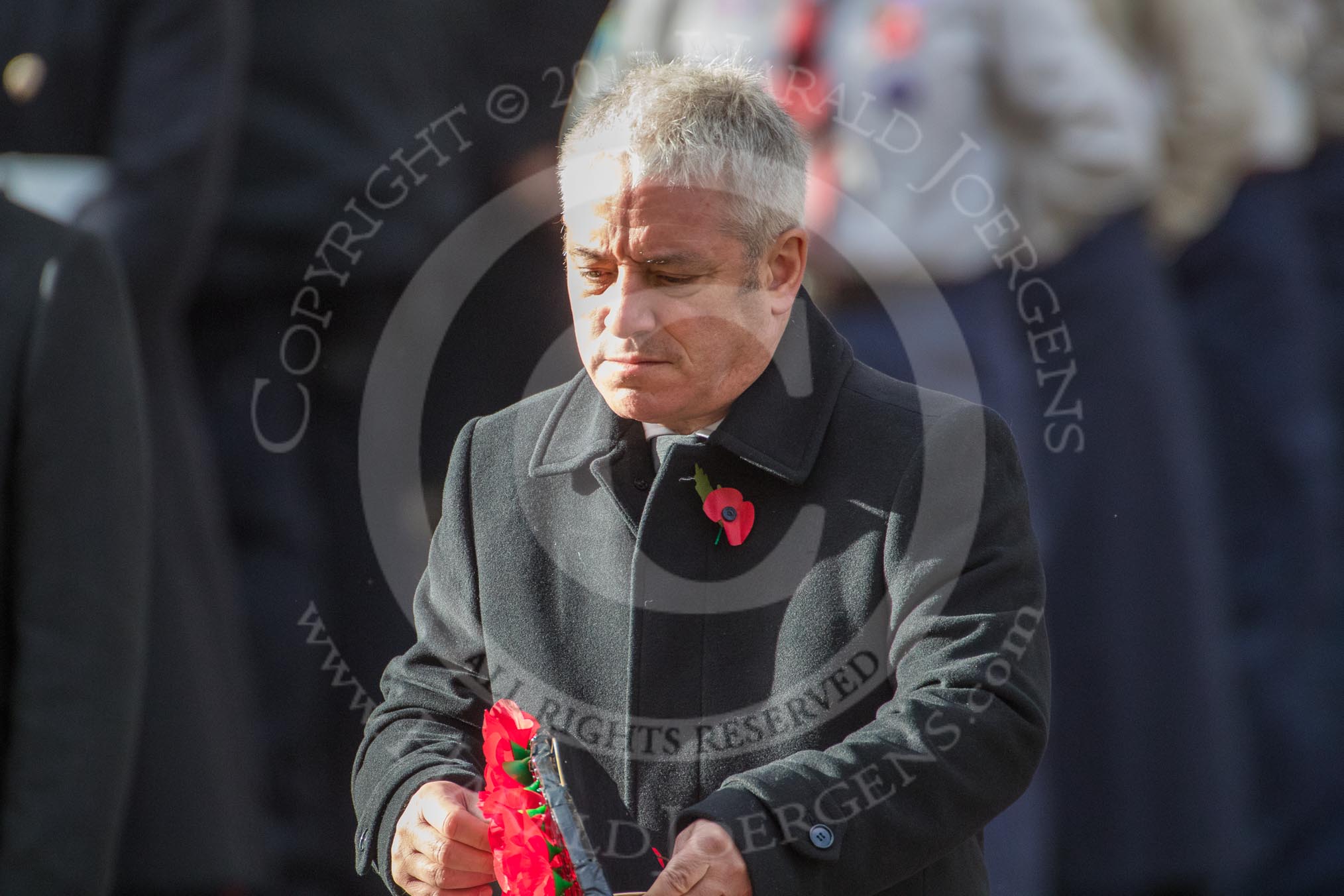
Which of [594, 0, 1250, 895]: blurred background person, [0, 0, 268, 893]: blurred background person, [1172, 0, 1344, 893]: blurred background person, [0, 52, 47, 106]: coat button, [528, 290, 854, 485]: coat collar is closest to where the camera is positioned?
[528, 290, 854, 485]: coat collar

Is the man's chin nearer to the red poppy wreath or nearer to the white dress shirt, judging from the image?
the white dress shirt

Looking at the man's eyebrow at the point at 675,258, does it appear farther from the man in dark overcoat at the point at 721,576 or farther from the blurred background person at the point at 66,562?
the blurred background person at the point at 66,562

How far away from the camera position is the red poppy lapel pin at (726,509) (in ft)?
4.40

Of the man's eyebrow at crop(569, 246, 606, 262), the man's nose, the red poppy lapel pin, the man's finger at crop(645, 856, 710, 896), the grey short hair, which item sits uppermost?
the grey short hair

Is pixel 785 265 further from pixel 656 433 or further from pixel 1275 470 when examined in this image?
pixel 1275 470

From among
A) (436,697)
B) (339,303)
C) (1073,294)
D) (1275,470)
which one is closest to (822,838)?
(436,697)

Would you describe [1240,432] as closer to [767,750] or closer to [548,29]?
[548,29]

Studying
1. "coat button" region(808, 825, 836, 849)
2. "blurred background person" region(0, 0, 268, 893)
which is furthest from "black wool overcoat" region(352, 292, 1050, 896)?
"blurred background person" region(0, 0, 268, 893)

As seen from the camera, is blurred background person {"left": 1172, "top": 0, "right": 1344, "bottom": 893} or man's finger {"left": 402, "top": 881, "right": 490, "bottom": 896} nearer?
man's finger {"left": 402, "top": 881, "right": 490, "bottom": 896}

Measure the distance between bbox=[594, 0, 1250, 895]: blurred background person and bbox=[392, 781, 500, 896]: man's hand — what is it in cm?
43

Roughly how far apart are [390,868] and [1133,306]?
105 inches

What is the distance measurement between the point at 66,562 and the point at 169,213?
1.17m

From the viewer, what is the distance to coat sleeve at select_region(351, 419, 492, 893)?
1349 millimetres

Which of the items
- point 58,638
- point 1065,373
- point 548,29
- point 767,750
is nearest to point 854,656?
point 767,750
